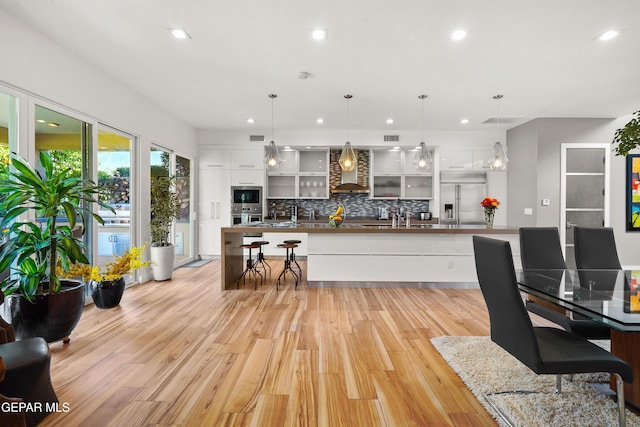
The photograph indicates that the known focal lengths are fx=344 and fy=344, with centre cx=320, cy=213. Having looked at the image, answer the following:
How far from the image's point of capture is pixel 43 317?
2.62 m

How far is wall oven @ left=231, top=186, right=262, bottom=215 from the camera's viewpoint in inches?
287

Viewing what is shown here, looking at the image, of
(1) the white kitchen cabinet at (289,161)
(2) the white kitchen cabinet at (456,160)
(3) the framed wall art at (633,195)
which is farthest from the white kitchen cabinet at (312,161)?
(3) the framed wall art at (633,195)

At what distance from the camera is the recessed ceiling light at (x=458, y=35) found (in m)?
3.15

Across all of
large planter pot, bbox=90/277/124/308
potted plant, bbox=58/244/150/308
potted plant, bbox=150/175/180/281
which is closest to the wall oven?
potted plant, bbox=150/175/180/281

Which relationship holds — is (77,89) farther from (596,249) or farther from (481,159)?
(481,159)

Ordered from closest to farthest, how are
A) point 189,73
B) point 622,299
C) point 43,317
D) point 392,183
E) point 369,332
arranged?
point 622,299 < point 43,317 < point 369,332 < point 189,73 < point 392,183

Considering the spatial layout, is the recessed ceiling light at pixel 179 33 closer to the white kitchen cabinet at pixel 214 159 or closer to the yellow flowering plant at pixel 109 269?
the yellow flowering plant at pixel 109 269

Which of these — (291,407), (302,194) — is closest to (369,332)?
(291,407)

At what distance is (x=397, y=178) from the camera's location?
24.7 ft

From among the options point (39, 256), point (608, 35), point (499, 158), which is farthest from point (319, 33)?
point (499, 158)

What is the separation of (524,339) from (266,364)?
1.69 metres

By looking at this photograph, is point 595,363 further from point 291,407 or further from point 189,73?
point 189,73

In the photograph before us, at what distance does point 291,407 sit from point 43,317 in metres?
2.08

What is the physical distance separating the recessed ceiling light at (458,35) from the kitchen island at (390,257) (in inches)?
97.2
